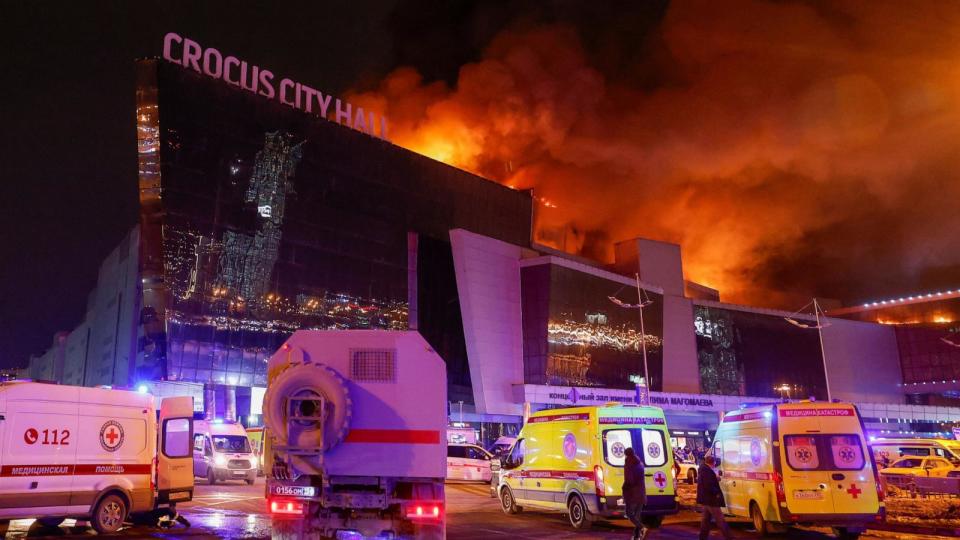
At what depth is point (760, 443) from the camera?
1330cm

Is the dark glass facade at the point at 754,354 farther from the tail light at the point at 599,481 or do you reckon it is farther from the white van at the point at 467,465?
the tail light at the point at 599,481

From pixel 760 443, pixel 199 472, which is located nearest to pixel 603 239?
pixel 199 472

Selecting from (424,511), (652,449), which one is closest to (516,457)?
(652,449)

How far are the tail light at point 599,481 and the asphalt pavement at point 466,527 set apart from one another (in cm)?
77

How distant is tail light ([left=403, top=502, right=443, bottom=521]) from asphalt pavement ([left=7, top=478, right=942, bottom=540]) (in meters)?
4.01

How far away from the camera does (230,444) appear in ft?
78.6

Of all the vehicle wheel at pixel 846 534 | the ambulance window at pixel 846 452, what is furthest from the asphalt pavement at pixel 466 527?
the ambulance window at pixel 846 452

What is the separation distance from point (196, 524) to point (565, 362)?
32.7 metres

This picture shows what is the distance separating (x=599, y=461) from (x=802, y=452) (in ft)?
12.3

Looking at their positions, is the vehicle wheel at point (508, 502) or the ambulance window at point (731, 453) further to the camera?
the vehicle wheel at point (508, 502)

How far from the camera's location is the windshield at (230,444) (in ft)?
77.8

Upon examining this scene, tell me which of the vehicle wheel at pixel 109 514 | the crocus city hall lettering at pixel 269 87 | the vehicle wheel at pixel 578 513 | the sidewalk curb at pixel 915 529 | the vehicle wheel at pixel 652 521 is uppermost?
the crocus city hall lettering at pixel 269 87

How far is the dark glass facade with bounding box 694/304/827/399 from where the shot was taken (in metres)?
58.1

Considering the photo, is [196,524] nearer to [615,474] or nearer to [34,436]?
[34,436]
